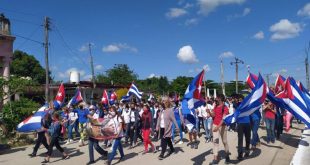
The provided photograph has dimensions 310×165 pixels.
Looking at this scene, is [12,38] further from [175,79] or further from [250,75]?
[175,79]

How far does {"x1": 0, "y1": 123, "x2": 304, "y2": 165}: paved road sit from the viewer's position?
9070mm

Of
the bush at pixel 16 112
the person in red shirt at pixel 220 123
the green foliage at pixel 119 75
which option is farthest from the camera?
the green foliage at pixel 119 75

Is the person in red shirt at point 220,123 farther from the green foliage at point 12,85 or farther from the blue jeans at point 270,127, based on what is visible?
the green foliage at point 12,85

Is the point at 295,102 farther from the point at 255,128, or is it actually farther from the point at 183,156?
the point at 183,156

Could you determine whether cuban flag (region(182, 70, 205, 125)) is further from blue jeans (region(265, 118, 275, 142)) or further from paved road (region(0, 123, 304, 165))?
blue jeans (region(265, 118, 275, 142))

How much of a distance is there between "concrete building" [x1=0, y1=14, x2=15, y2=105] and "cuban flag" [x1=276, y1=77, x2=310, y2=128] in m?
16.5

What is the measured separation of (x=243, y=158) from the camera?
912 cm

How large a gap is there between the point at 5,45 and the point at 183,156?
15.8 metres

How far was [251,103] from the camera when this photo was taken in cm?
908

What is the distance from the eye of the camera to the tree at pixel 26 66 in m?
49.5

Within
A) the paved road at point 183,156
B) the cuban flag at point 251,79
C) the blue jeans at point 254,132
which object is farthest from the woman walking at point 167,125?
the cuban flag at point 251,79

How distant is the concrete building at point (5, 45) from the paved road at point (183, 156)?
392 inches

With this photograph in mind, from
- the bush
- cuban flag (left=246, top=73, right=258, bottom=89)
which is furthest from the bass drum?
the bush

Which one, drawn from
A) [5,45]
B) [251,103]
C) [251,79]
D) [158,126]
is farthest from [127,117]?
[5,45]
